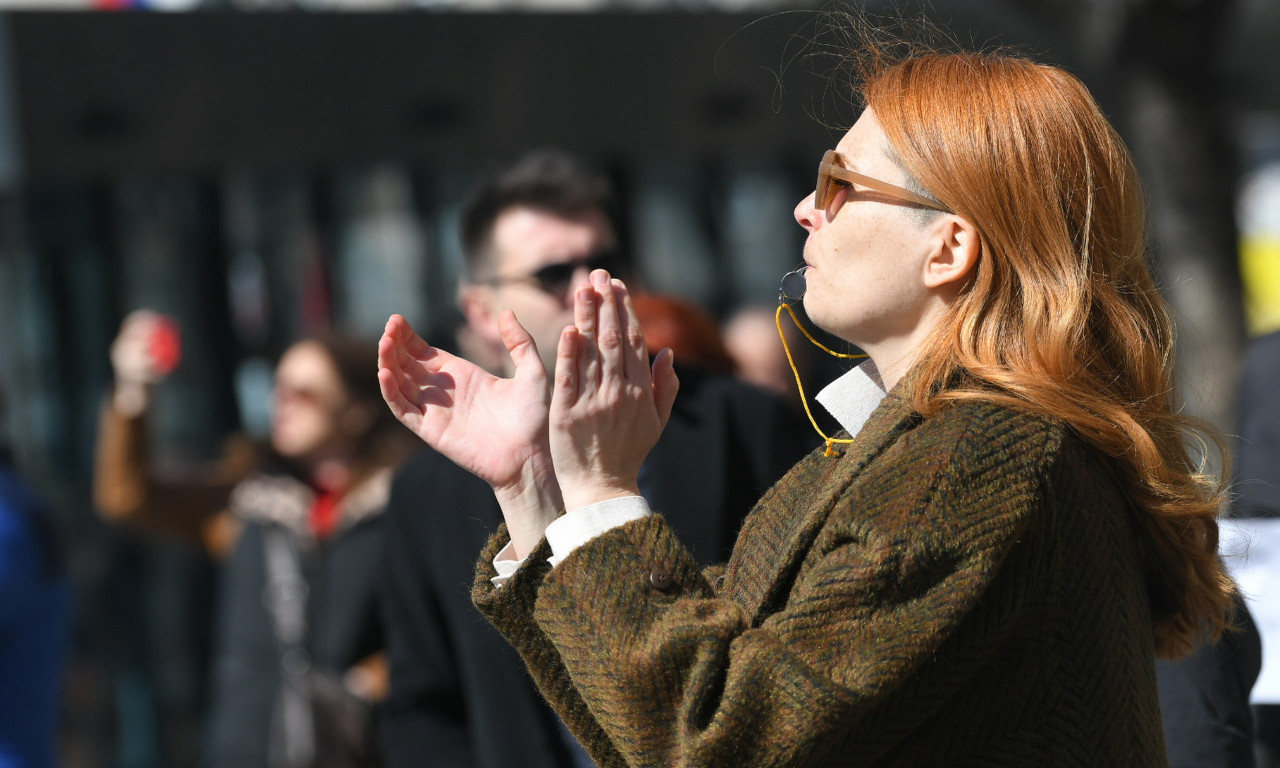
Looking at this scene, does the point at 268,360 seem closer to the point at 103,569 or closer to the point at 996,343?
the point at 103,569

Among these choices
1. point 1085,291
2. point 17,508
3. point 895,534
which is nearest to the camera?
point 895,534

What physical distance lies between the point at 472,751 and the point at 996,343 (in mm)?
1701

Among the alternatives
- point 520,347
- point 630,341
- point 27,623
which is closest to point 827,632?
point 630,341

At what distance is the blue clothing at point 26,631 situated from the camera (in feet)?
10.9

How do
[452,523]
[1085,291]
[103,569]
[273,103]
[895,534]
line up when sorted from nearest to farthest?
[895,534], [1085,291], [452,523], [103,569], [273,103]

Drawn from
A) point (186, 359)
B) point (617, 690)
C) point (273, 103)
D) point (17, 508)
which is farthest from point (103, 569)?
point (617, 690)

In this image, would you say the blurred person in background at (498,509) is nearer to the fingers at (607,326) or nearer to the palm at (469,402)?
the palm at (469,402)

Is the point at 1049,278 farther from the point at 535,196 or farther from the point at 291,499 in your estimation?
the point at 291,499

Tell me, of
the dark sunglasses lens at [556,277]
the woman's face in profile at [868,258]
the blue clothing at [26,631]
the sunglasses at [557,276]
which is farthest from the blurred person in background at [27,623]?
the woman's face in profile at [868,258]

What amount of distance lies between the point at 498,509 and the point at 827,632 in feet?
4.84

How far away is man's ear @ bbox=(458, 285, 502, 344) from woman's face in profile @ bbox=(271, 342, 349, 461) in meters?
1.61

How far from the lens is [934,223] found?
1630mm

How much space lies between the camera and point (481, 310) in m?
3.25

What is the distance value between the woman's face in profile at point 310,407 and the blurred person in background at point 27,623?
4.45ft
